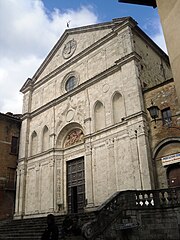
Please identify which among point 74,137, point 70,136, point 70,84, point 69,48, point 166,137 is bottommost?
point 166,137

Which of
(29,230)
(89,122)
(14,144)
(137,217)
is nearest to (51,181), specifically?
(89,122)

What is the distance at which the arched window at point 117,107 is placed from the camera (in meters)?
15.9

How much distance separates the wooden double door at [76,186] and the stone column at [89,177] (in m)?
1.37

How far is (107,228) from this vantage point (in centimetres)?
926

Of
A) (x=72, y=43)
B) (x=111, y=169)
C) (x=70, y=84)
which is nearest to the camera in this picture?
(x=111, y=169)

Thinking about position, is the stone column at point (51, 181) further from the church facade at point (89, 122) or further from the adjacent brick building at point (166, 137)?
the adjacent brick building at point (166, 137)

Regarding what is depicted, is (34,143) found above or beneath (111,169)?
above

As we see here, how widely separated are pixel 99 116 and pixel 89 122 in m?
0.82

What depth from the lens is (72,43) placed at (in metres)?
22.0

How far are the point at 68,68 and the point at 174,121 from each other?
11.5 meters

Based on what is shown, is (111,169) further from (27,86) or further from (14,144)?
(27,86)

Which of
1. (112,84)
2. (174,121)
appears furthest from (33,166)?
(174,121)

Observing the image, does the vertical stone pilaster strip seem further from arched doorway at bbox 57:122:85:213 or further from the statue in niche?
the statue in niche

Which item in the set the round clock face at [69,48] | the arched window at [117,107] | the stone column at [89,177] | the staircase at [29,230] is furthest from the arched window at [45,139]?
the arched window at [117,107]
